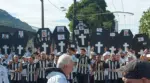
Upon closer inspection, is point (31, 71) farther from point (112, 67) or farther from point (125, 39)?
point (125, 39)

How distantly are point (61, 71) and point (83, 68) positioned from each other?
1227 centimetres

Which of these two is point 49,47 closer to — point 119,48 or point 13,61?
point 13,61

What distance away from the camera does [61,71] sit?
478 centimetres

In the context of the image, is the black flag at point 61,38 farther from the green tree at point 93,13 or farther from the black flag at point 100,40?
the green tree at point 93,13

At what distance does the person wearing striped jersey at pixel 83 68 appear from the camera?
16672 millimetres

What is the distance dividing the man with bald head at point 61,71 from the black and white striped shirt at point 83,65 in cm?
1160

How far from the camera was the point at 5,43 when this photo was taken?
20.4 meters

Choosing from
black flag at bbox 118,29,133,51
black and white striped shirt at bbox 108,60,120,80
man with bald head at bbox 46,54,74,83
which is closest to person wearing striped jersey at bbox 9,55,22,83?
black and white striped shirt at bbox 108,60,120,80

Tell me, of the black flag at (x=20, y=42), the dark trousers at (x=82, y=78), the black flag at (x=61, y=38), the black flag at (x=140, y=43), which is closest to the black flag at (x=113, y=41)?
the black flag at (x=140, y=43)

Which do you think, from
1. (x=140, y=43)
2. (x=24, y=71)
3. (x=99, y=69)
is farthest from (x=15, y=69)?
(x=140, y=43)

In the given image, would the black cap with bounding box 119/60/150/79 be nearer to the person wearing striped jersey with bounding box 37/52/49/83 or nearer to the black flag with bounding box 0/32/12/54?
the person wearing striped jersey with bounding box 37/52/49/83

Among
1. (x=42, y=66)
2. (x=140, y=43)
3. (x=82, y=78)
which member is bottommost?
(x=82, y=78)

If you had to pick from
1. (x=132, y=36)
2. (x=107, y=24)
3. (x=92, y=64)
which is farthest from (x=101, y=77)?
(x=107, y=24)

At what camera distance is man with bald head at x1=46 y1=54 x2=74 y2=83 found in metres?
4.39
